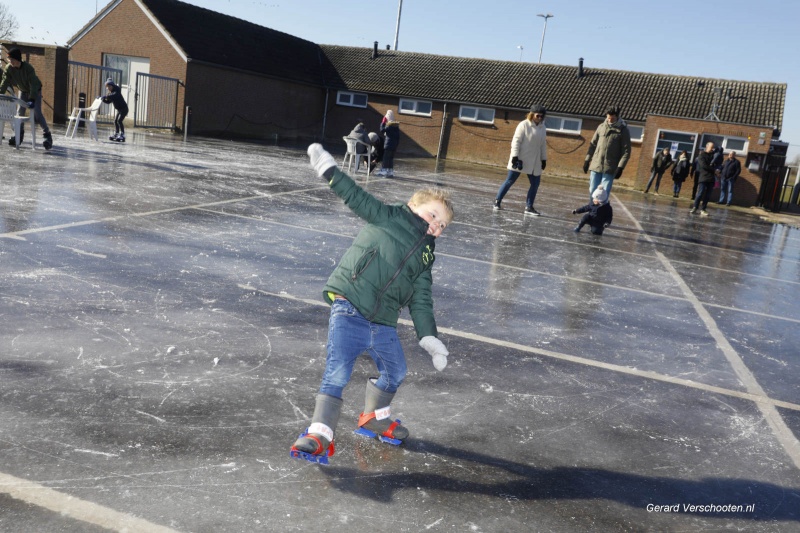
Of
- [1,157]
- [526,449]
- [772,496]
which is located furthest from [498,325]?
[1,157]

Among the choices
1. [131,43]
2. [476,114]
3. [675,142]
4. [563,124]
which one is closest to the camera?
[675,142]

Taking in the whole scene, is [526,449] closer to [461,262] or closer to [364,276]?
[364,276]

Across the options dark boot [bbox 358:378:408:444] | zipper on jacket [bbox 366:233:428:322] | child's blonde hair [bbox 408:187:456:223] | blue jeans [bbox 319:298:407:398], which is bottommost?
dark boot [bbox 358:378:408:444]

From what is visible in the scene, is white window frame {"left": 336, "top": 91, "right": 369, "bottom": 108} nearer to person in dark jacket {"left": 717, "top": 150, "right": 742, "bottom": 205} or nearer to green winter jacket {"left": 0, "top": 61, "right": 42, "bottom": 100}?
person in dark jacket {"left": 717, "top": 150, "right": 742, "bottom": 205}

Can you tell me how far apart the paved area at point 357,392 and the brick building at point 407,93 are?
2222 cm

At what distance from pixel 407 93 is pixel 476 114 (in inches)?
158

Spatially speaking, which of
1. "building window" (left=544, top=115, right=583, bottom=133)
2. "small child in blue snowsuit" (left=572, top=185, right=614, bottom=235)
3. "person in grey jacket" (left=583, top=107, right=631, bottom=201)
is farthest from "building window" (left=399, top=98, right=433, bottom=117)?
"small child in blue snowsuit" (left=572, top=185, right=614, bottom=235)

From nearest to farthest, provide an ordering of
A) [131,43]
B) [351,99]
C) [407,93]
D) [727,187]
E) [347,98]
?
[727,187] < [131,43] < [407,93] < [351,99] < [347,98]

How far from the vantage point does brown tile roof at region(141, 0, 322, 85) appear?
32219mm

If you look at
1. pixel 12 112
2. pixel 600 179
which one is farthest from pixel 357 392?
pixel 12 112

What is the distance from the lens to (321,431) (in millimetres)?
2959

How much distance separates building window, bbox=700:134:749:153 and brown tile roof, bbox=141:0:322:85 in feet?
69.8

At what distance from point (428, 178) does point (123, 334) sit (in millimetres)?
16670

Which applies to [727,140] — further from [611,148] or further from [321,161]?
[321,161]
